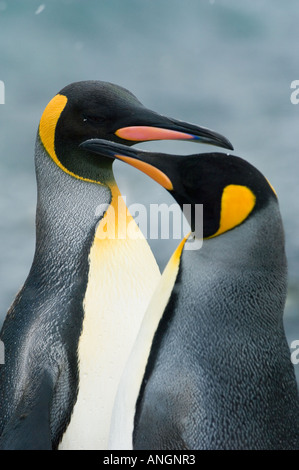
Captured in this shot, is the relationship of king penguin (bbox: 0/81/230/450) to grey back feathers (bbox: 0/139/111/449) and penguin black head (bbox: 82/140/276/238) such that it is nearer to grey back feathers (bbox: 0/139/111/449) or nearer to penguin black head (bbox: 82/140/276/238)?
grey back feathers (bbox: 0/139/111/449)

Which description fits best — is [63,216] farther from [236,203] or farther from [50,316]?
[236,203]

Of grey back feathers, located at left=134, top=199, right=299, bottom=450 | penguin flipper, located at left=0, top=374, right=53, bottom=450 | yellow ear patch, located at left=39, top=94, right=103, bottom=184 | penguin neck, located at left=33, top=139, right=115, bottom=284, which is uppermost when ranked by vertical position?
yellow ear patch, located at left=39, top=94, right=103, bottom=184

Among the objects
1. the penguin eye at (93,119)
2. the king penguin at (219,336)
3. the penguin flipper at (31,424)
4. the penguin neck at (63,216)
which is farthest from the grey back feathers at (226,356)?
the penguin eye at (93,119)

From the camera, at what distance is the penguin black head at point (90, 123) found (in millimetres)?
1849

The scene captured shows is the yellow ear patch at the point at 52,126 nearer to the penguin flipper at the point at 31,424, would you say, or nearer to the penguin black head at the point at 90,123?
the penguin black head at the point at 90,123

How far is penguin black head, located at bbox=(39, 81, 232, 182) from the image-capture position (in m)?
1.85

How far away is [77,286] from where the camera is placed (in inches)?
68.8

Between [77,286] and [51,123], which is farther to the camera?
[51,123]

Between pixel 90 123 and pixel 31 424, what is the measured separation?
0.82 metres

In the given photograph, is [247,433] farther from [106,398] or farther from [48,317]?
[48,317]

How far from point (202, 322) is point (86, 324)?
430 mm

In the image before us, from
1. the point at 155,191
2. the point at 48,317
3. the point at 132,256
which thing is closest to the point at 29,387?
the point at 48,317

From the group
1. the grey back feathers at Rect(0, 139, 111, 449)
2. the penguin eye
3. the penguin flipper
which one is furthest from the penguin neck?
the penguin flipper

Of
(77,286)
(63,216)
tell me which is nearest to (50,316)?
(77,286)
